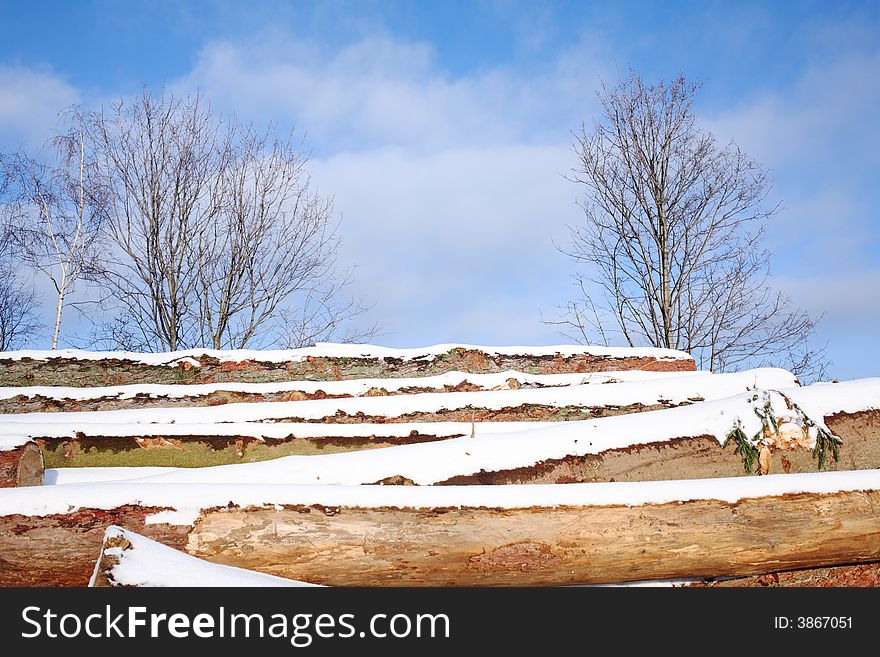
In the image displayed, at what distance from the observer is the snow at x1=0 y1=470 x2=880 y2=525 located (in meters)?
3.09

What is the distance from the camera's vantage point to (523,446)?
3912 mm

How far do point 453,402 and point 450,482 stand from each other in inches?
70.3

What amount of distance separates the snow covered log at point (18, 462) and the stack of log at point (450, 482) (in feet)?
0.04

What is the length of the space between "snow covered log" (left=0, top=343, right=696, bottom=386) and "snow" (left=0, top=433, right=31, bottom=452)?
7.28 ft

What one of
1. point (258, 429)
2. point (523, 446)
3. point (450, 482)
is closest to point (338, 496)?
point (450, 482)

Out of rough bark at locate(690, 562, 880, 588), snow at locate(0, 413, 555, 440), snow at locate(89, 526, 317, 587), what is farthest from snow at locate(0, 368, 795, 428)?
snow at locate(89, 526, 317, 587)

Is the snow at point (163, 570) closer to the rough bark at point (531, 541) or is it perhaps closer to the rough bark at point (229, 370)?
the rough bark at point (531, 541)

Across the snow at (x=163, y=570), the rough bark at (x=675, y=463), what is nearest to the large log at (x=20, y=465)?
the snow at (x=163, y=570)

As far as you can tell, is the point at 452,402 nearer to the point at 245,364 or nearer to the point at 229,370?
the point at 245,364

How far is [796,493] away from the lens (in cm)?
345

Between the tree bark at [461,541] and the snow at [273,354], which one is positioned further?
the snow at [273,354]

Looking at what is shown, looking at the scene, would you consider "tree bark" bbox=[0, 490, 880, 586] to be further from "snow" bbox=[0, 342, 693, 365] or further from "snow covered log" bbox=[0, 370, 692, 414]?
"snow" bbox=[0, 342, 693, 365]

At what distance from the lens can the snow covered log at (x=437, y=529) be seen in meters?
3.04
